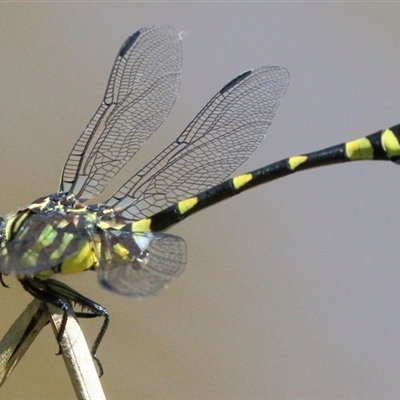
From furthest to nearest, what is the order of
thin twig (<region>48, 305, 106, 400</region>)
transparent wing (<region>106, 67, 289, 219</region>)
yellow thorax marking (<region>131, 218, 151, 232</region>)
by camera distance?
1. transparent wing (<region>106, 67, 289, 219</region>)
2. yellow thorax marking (<region>131, 218, 151, 232</region>)
3. thin twig (<region>48, 305, 106, 400</region>)

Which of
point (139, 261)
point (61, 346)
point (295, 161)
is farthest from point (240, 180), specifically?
point (61, 346)

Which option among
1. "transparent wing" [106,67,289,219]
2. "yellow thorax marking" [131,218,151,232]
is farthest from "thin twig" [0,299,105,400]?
"transparent wing" [106,67,289,219]

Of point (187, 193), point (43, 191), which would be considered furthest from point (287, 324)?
point (187, 193)

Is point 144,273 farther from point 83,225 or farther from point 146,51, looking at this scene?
point 146,51

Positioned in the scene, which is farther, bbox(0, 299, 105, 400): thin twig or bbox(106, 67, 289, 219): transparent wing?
bbox(106, 67, 289, 219): transparent wing

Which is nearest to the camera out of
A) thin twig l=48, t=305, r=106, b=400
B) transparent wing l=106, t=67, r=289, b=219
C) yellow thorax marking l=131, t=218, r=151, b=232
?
thin twig l=48, t=305, r=106, b=400

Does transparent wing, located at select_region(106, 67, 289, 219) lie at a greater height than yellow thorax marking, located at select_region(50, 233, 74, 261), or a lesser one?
greater

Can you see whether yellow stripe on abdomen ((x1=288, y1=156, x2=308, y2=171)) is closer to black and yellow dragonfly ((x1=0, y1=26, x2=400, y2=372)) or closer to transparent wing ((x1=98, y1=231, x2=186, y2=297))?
black and yellow dragonfly ((x1=0, y1=26, x2=400, y2=372))
